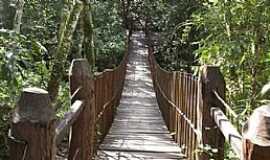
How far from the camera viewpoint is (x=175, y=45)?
60.1ft

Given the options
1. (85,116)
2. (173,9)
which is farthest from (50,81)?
(173,9)

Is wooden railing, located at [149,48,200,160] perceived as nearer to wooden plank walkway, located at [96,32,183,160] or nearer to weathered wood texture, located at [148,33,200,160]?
weathered wood texture, located at [148,33,200,160]

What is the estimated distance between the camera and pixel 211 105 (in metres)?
3.60

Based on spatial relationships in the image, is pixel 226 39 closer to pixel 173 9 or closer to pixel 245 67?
pixel 245 67

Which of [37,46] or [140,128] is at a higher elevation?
[37,46]

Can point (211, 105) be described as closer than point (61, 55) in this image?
Yes

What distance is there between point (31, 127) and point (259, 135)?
2.76 feet

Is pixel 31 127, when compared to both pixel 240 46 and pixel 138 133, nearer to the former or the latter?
pixel 240 46

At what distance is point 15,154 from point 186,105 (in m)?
3.66

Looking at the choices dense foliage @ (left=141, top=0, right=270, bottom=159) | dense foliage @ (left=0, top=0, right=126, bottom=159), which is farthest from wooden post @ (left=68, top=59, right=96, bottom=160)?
dense foliage @ (left=141, top=0, right=270, bottom=159)

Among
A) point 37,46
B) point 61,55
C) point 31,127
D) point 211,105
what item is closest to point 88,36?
point 61,55

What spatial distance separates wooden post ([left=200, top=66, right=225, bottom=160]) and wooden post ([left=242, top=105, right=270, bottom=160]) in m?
1.65

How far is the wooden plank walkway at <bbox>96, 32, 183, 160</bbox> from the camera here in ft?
17.7

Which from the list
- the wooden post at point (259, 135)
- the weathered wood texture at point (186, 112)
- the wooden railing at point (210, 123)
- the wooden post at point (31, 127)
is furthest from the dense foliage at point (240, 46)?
the wooden post at point (31, 127)
